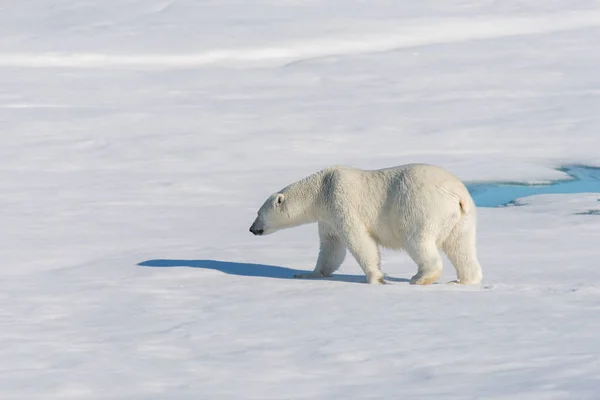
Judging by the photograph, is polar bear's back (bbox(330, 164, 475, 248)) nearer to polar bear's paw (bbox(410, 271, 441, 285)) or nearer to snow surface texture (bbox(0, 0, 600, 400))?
polar bear's paw (bbox(410, 271, 441, 285))

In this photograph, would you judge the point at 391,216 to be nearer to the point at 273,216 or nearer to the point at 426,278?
the point at 426,278

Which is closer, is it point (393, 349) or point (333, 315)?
point (393, 349)

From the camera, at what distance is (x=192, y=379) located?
4.34 meters

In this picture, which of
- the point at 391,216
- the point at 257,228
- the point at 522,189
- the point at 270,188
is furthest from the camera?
the point at 522,189

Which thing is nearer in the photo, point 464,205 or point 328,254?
point 464,205

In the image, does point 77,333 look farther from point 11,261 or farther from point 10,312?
point 11,261

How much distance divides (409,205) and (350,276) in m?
0.96

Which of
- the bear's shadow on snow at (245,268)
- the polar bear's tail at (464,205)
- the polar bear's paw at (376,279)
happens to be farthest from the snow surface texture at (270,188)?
the polar bear's tail at (464,205)

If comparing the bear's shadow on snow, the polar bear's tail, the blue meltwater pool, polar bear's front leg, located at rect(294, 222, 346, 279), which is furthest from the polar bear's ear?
the blue meltwater pool

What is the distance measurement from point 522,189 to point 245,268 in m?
4.83

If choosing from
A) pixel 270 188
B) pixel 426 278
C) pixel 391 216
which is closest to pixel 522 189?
pixel 270 188

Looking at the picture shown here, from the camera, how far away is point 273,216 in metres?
7.17

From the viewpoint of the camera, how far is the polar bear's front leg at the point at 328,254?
22.7 ft

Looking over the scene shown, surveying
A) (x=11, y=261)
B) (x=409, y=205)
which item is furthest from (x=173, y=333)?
(x=11, y=261)
